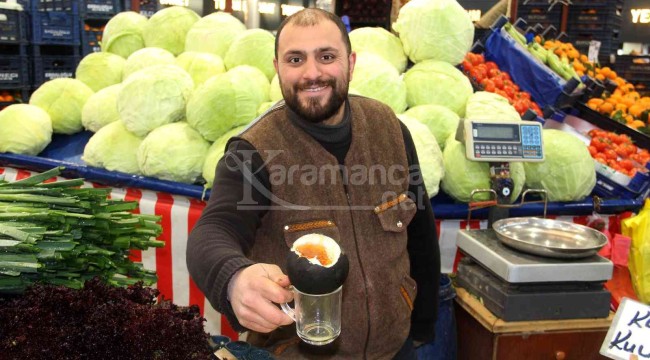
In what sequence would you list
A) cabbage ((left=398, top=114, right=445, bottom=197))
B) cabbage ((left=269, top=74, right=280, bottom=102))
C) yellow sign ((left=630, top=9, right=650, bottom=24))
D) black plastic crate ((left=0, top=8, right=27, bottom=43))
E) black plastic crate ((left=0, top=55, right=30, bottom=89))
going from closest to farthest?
cabbage ((left=398, top=114, right=445, bottom=197))
cabbage ((left=269, top=74, right=280, bottom=102))
black plastic crate ((left=0, top=8, right=27, bottom=43))
black plastic crate ((left=0, top=55, right=30, bottom=89))
yellow sign ((left=630, top=9, right=650, bottom=24))

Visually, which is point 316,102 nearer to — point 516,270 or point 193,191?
point 516,270

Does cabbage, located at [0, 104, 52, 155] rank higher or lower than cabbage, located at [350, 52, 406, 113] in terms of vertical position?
lower

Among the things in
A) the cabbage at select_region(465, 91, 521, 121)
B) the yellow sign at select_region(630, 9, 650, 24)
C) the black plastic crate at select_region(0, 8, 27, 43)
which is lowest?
the cabbage at select_region(465, 91, 521, 121)

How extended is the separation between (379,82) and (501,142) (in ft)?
2.85

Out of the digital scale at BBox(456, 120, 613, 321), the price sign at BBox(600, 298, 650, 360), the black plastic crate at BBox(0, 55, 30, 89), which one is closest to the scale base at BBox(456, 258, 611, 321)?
the digital scale at BBox(456, 120, 613, 321)

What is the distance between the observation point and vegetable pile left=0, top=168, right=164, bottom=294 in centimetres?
136

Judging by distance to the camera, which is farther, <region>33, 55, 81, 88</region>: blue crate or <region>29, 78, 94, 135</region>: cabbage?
<region>33, 55, 81, 88</region>: blue crate

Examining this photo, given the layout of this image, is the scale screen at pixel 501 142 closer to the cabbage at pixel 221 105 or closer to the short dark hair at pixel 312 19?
the short dark hair at pixel 312 19

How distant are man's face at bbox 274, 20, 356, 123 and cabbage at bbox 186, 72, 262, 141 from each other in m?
1.40

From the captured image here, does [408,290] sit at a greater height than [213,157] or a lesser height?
lesser

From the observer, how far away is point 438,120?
10.3ft

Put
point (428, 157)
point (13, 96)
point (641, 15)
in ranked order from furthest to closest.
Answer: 1. point (641, 15)
2. point (13, 96)
3. point (428, 157)

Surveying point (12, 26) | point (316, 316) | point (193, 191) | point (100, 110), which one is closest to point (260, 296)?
point (316, 316)

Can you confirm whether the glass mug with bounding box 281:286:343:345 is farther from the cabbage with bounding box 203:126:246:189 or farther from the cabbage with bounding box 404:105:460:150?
the cabbage with bounding box 404:105:460:150
